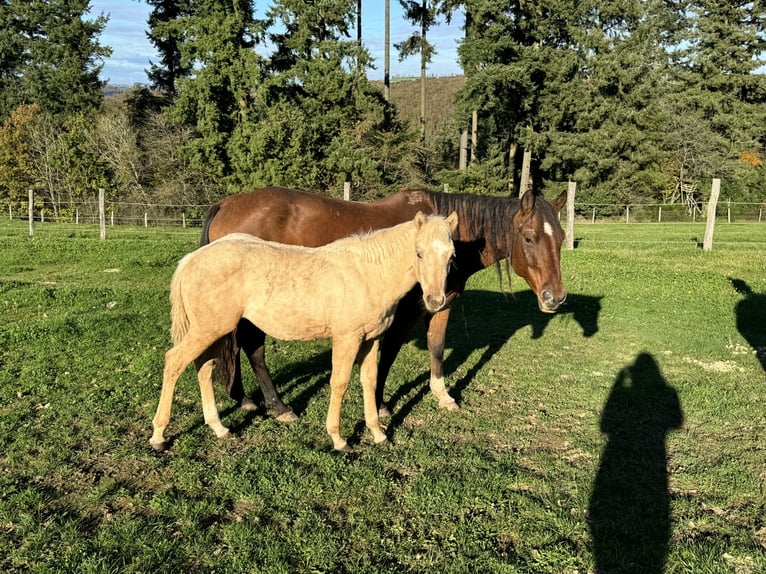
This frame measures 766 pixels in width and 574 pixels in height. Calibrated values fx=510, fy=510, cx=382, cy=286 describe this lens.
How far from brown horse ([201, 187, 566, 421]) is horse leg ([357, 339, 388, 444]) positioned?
2.01 ft

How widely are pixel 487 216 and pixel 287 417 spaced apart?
2.84 meters

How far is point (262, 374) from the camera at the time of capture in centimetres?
504

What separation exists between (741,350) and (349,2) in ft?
92.9

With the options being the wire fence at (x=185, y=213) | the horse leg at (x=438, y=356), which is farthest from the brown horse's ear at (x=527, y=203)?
the wire fence at (x=185, y=213)

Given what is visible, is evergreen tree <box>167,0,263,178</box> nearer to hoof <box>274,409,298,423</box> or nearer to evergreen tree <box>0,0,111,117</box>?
evergreen tree <box>0,0,111,117</box>

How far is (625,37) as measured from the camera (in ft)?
109

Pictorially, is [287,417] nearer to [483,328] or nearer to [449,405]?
[449,405]

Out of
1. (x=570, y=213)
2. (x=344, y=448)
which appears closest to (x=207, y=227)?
(x=344, y=448)

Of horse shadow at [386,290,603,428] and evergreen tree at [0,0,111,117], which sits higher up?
evergreen tree at [0,0,111,117]

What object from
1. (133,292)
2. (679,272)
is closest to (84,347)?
(133,292)

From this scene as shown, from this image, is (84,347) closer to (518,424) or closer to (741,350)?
(518,424)

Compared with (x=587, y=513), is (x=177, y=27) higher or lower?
higher

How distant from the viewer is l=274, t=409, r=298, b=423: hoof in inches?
189

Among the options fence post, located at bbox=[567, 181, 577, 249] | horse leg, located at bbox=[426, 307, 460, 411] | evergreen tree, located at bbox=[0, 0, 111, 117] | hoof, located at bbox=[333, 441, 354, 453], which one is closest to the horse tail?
hoof, located at bbox=[333, 441, 354, 453]
